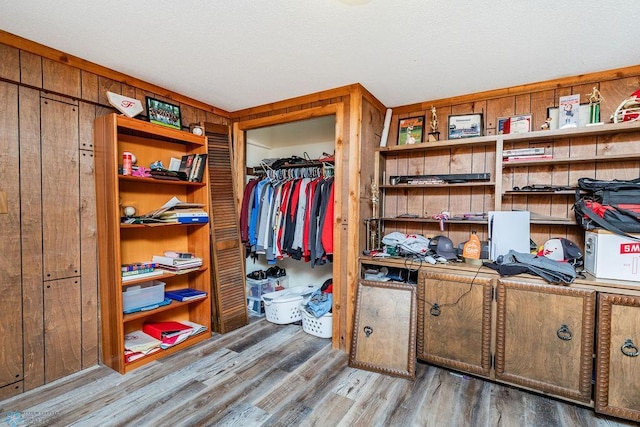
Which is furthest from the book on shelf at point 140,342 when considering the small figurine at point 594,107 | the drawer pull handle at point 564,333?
the small figurine at point 594,107

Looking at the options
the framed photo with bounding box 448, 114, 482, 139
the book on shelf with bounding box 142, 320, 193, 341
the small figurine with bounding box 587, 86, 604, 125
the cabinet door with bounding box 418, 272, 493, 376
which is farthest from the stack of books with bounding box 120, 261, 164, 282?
the small figurine with bounding box 587, 86, 604, 125

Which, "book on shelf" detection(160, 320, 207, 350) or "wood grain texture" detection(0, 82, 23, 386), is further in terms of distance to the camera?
"book on shelf" detection(160, 320, 207, 350)

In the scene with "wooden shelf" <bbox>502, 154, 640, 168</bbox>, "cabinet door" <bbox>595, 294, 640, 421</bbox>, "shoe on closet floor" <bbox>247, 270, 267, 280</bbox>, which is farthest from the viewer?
"shoe on closet floor" <bbox>247, 270, 267, 280</bbox>

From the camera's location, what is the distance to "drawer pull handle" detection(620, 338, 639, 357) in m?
1.74

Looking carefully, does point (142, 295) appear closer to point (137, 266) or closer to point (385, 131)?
point (137, 266)

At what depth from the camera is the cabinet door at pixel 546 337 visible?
1.87 meters

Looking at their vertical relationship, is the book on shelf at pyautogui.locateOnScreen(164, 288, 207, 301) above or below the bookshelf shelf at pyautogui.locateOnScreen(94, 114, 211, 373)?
below

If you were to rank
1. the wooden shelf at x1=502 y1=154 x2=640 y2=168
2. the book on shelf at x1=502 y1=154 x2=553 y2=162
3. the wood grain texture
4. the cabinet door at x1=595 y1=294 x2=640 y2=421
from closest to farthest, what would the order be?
the cabinet door at x1=595 y1=294 x2=640 y2=421 < the wood grain texture < the wooden shelf at x1=502 y1=154 x2=640 y2=168 < the book on shelf at x1=502 y1=154 x2=553 y2=162

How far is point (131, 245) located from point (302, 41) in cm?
207

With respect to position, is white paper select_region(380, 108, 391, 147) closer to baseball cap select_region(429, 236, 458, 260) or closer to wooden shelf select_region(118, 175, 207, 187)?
baseball cap select_region(429, 236, 458, 260)

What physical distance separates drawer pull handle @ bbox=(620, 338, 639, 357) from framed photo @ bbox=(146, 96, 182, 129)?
3519 millimetres

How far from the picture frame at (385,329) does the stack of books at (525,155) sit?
1299 millimetres

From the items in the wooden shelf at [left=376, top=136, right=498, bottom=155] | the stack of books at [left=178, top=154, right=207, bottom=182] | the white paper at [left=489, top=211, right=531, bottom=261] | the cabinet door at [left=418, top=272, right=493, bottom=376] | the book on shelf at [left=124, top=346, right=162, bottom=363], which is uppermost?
the wooden shelf at [left=376, top=136, right=498, bottom=155]

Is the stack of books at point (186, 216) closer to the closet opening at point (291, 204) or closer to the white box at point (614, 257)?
the closet opening at point (291, 204)
